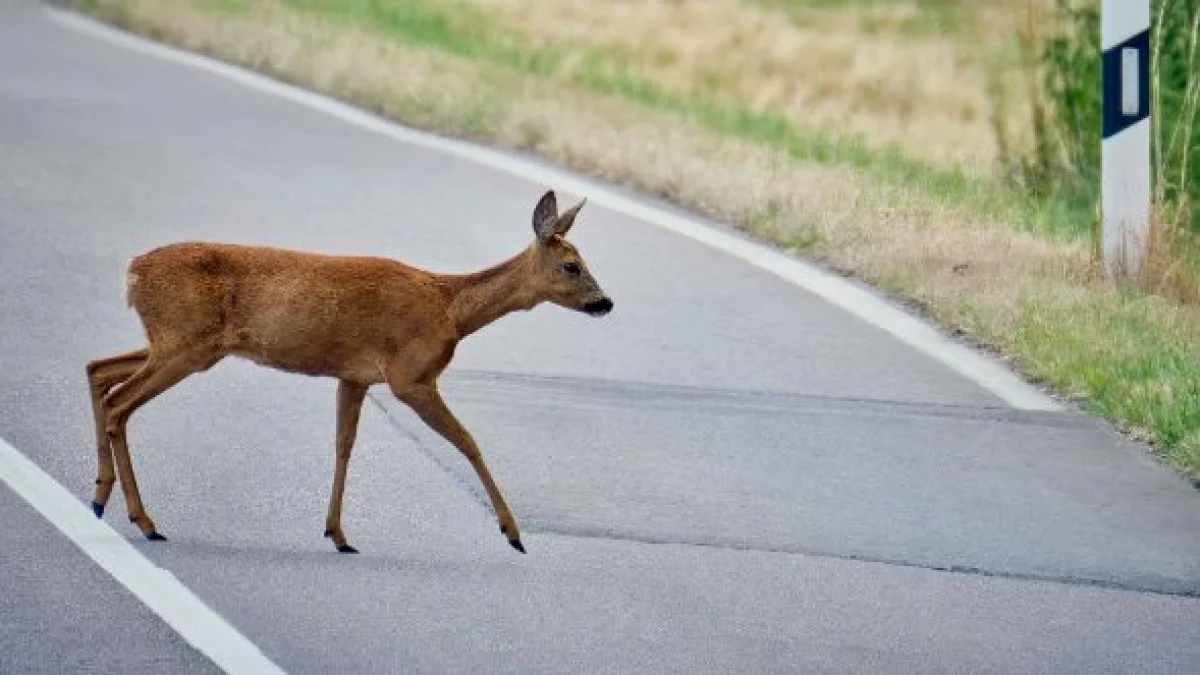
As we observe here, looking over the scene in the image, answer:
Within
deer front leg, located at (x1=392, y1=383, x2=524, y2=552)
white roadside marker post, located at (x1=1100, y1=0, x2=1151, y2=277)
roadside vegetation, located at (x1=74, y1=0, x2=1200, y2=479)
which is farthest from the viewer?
white roadside marker post, located at (x1=1100, y1=0, x2=1151, y2=277)

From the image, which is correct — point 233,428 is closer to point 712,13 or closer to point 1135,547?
point 1135,547

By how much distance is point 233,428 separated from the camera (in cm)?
1004

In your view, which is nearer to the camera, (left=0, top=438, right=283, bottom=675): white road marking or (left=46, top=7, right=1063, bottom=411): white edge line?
(left=0, top=438, right=283, bottom=675): white road marking

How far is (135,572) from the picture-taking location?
8.12 meters

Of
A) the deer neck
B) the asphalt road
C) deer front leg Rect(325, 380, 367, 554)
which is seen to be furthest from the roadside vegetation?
deer front leg Rect(325, 380, 367, 554)

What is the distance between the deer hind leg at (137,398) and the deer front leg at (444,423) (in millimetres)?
551

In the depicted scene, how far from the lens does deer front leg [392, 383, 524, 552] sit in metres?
8.05

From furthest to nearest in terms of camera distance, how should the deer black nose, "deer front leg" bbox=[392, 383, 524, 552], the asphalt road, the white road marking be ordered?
the deer black nose → "deer front leg" bbox=[392, 383, 524, 552] → the asphalt road → the white road marking

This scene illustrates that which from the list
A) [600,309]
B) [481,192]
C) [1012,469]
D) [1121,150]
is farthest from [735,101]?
[600,309]

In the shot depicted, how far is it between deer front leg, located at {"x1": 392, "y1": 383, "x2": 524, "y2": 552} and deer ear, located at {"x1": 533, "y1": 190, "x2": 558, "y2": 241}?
0.50m

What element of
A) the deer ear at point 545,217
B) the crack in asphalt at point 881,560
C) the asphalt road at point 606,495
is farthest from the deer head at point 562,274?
the crack in asphalt at point 881,560

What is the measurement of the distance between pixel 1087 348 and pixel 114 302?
3737 mm

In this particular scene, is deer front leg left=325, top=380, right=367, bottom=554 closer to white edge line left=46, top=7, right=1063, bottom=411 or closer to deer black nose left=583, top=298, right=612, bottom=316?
deer black nose left=583, top=298, right=612, bottom=316

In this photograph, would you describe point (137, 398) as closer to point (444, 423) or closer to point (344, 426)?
point (344, 426)
